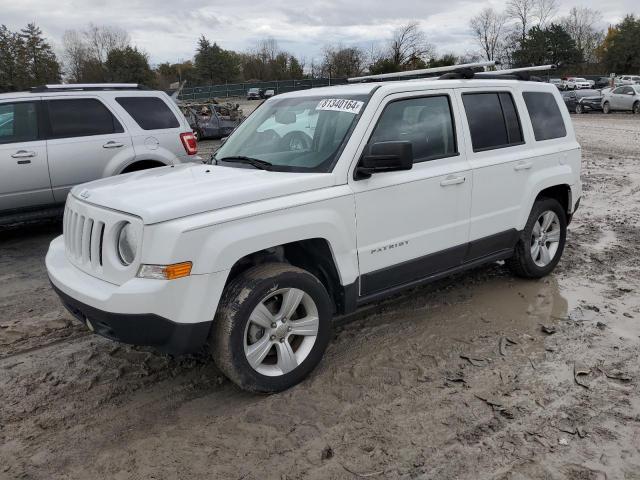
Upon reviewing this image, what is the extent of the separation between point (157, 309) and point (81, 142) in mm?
4997

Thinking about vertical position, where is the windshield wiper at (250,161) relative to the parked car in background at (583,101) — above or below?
below

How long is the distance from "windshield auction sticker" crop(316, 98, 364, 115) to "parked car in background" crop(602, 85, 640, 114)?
28.3 m

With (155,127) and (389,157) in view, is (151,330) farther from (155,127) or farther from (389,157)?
(155,127)

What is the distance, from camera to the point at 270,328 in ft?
11.4

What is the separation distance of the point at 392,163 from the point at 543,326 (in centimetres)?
205

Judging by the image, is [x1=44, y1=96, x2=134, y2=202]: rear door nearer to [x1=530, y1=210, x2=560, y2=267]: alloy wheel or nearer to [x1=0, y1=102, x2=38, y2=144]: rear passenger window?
[x1=0, y1=102, x2=38, y2=144]: rear passenger window

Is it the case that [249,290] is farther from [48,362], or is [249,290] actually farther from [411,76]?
[411,76]

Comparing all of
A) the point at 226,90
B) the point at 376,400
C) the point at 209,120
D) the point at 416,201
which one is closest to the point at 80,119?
the point at 416,201

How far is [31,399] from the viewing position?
3596mm

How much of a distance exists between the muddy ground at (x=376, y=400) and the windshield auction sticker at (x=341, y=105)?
1761mm

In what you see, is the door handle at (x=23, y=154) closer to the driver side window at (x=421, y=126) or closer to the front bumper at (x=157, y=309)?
the front bumper at (x=157, y=309)

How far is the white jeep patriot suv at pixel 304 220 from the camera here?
3.11 meters

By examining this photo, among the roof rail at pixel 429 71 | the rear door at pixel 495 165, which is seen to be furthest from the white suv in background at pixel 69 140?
the rear door at pixel 495 165

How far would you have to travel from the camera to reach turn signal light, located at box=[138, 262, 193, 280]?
301 cm
